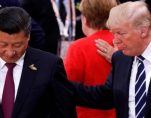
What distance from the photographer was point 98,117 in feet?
15.1

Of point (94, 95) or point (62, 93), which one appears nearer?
point (62, 93)

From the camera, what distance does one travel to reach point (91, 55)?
4523 mm

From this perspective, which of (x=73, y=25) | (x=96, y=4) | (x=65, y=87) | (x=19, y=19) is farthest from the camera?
(x=73, y=25)

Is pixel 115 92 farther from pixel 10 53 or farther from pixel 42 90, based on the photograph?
pixel 10 53

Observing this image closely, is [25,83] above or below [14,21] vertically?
below

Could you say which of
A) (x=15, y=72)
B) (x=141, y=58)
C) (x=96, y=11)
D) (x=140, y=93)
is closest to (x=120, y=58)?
(x=141, y=58)

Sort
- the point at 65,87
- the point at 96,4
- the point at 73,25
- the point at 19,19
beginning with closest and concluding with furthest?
the point at 19,19, the point at 65,87, the point at 96,4, the point at 73,25

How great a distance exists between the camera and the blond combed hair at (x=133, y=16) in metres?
3.92

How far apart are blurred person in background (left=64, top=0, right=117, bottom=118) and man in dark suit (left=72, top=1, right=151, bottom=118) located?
309 millimetres

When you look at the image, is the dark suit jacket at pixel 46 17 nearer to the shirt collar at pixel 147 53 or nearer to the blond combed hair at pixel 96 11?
the blond combed hair at pixel 96 11

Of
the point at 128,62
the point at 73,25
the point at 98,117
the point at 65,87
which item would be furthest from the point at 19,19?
the point at 73,25

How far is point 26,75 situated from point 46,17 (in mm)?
3045

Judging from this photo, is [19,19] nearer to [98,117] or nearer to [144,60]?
[144,60]

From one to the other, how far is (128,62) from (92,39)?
0.52 meters
